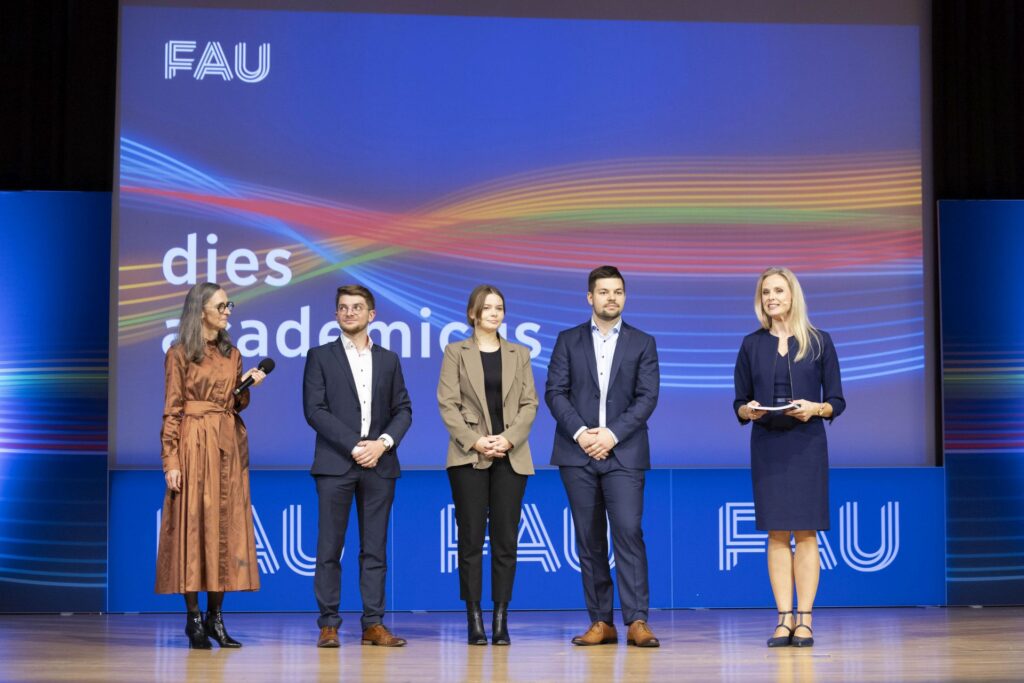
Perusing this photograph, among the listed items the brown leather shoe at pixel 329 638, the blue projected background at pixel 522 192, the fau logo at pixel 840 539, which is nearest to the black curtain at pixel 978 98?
the blue projected background at pixel 522 192

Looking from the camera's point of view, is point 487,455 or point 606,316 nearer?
point 487,455

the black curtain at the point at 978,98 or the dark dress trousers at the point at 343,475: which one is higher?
the black curtain at the point at 978,98

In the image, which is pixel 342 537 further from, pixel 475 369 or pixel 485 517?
pixel 475 369

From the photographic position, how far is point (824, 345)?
509 cm

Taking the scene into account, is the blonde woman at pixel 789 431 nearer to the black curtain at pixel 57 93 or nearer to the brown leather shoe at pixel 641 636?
the brown leather shoe at pixel 641 636

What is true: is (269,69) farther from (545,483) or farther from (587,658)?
(587,658)

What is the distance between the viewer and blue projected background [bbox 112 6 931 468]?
21.9ft

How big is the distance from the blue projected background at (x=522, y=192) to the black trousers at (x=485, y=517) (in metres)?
1.63

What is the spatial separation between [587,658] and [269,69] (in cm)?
374

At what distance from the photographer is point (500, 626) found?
512cm

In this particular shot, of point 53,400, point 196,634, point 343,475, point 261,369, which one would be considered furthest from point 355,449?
point 53,400

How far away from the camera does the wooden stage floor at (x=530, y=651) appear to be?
4.36 metres

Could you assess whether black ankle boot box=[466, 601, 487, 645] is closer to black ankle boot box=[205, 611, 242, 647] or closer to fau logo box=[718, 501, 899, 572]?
black ankle boot box=[205, 611, 242, 647]

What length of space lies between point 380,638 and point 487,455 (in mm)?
892
